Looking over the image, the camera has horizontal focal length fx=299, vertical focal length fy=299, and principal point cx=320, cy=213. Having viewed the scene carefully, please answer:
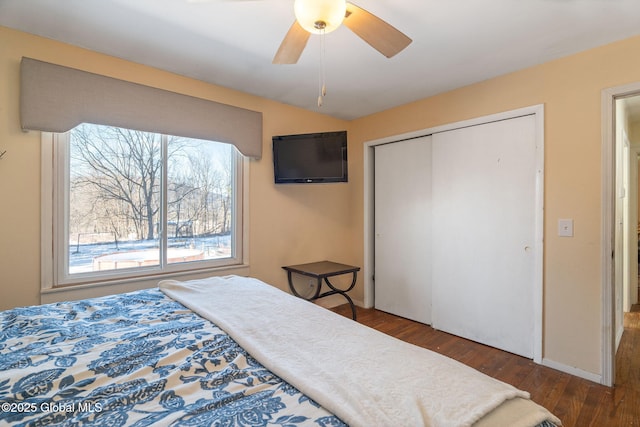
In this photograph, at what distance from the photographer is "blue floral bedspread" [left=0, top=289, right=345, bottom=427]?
0.80 m

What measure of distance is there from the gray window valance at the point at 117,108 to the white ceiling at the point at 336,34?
9.2 inches

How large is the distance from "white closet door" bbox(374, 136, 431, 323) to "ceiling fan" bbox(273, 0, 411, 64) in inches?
72.7

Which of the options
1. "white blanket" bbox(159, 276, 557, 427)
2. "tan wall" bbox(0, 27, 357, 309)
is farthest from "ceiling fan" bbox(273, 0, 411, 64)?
"tan wall" bbox(0, 27, 357, 309)

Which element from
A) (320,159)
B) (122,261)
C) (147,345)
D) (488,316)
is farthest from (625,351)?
(122,261)

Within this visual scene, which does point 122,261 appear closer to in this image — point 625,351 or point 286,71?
point 286,71

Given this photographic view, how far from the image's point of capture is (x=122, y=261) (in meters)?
2.38

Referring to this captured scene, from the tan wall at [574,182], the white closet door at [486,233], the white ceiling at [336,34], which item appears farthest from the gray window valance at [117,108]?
the tan wall at [574,182]

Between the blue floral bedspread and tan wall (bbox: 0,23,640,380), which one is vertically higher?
tan wall (bbox: 0,23,640,380)

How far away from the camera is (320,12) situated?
1.23 metres

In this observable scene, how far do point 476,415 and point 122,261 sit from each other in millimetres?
2551

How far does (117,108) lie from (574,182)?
3.47m

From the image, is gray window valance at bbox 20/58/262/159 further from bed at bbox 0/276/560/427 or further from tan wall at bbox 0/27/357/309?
bed at bbox 0/276/560/427

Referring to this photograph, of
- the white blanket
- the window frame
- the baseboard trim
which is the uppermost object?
the window frame

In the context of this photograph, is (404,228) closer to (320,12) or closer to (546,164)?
(546,164)
